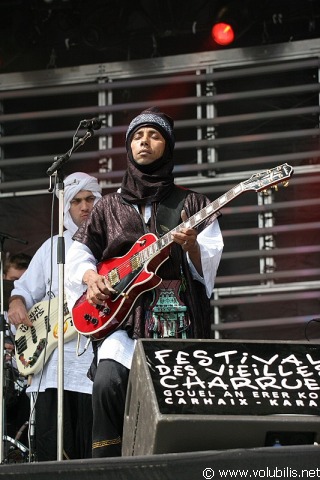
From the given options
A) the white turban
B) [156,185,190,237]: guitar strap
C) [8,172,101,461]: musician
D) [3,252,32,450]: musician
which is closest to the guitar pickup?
[156,185,190,237]: guitar strap

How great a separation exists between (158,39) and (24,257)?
2161 millimetres

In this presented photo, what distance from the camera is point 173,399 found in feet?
13.6

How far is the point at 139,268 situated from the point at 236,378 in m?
1.37

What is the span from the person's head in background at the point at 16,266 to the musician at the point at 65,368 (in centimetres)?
85

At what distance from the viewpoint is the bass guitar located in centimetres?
701

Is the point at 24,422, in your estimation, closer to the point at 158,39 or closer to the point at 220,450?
the point at 158,39

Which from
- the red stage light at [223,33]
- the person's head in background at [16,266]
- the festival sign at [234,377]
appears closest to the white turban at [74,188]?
the person's head in background at [16,266]

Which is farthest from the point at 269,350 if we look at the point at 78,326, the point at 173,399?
the point at 78,326

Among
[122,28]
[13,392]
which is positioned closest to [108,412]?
[13,392]

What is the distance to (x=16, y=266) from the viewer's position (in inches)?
329

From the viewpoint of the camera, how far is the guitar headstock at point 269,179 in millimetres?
5426

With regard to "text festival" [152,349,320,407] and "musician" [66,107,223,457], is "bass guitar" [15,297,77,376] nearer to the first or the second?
"musician" [66,107,223,457]

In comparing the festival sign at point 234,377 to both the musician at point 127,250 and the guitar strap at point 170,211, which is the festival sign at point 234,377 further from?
the guitar strap at point 170,211

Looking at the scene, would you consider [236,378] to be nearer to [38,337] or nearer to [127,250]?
[127,250]
